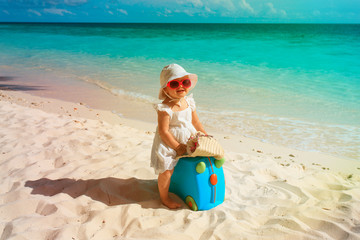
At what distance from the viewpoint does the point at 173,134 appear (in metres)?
2.74

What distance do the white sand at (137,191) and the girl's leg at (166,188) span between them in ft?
0.20

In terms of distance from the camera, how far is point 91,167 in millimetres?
3678

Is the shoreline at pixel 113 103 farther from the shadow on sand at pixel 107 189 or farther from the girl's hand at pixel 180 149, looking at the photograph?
the girl's hand at pixel 180 149

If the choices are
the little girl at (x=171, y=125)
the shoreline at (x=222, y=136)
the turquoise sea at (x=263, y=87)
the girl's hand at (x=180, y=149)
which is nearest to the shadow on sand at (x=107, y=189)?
the little girl at (x=171, y=125)

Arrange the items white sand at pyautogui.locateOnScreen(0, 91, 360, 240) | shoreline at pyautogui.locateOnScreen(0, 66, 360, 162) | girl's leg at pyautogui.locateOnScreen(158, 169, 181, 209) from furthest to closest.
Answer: shoreline at pyautogui.locateOnScreen(0, 66, 360, 162) < girl's leg at pyautogui.locateOnScreen(158, 169, 181, 209) < white sand at pyautogui.locateOnScreen(0, 91, 360, 240)

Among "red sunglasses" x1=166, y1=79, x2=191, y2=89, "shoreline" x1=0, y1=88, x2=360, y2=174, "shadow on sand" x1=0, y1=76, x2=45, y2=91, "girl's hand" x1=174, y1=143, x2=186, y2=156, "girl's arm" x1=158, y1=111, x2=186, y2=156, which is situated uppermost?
"red sunglasses" x1=166, y1=79, x2=191, y2=89

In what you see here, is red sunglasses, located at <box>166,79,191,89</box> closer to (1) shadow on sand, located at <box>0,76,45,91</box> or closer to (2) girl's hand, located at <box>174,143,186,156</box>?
(2) girl's hand, located at <box>174,143,186,156</box>

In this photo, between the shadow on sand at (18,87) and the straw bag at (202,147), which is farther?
the shadow on sand at (18,87)

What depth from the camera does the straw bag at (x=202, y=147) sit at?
254cm

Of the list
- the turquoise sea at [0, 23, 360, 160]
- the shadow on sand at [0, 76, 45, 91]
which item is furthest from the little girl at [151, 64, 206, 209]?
the shadow on sand at [0, 76, 45, 91]

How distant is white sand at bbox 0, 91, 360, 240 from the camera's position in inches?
96.0

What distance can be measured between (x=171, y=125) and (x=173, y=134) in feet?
0.29

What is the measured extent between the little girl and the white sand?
40 centimetres

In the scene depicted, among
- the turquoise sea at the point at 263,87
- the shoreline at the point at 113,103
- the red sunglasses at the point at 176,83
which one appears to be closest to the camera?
the red sunglasses at the point at 176,83
